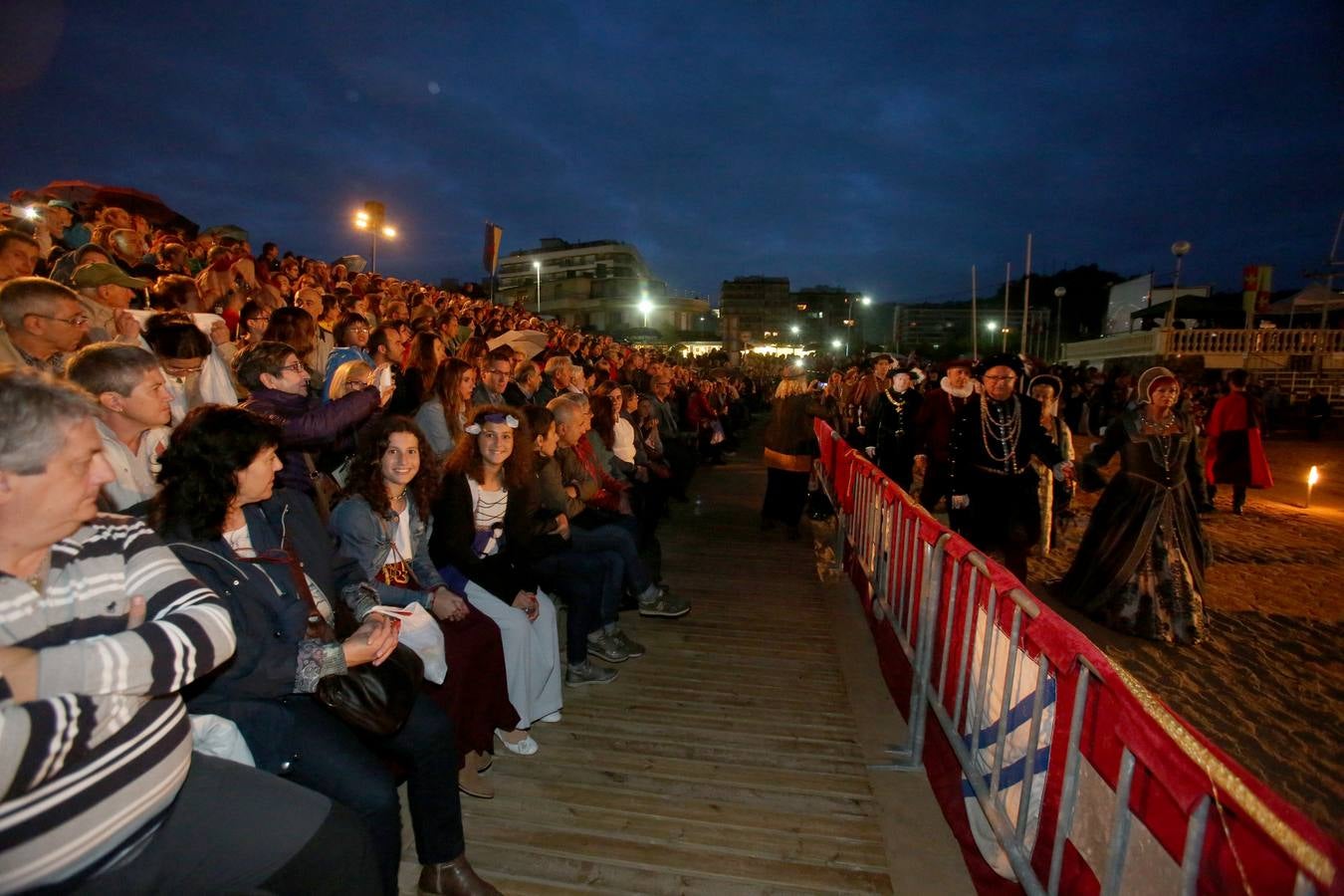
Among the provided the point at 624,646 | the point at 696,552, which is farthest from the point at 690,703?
the point at 696,552

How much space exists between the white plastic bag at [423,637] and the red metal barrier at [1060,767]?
225 cm

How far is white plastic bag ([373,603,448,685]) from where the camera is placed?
274cm

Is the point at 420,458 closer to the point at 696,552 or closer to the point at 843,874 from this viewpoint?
the point at 843,874

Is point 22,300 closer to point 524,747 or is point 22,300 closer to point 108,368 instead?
point 108,368

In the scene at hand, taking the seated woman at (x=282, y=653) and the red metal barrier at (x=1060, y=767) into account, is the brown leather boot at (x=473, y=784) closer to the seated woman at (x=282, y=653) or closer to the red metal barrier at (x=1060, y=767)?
the seated woman at (x=282, y=653)

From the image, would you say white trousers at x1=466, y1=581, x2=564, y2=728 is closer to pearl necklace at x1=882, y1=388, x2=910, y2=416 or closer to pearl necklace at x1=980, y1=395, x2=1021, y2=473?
pearl necklace at x1=980, y1=395, x2=1021, y2=473

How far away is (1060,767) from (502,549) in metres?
3.11

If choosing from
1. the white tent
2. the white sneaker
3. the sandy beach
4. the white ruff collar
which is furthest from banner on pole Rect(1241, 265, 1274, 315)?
the white sneaker

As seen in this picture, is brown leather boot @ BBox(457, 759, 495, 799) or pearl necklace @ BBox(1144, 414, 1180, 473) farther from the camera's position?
pearl necklace @ BBox(1144, 414, 1180, 473)

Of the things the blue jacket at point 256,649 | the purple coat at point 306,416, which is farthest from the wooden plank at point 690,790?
the purple coat at point 306,416

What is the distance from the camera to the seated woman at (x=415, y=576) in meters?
3.23

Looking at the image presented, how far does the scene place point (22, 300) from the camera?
3205mm

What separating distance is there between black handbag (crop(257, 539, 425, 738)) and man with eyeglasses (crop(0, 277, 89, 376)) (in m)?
1.95

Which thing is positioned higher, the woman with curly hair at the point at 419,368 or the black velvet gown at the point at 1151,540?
the woman with curly hair at the point at 419,368
